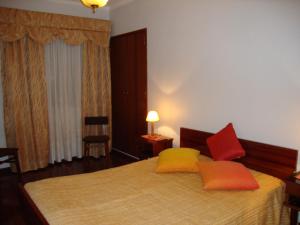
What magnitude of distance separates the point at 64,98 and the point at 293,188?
12.7 feet

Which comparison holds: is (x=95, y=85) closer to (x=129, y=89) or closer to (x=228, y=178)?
(x=129, y=89)

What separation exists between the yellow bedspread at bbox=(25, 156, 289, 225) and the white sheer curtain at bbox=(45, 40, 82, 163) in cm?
232

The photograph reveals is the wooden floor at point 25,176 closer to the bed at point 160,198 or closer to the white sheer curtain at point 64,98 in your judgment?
the white sheer curtain at point 64,98

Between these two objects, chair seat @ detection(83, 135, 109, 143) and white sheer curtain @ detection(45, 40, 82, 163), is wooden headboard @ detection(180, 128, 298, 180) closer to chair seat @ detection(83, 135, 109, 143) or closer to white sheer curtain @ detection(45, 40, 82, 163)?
chair seat @ detection(83, 135, 109, 143)

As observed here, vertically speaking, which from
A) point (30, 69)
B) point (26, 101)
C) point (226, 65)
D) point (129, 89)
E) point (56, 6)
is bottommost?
point (26, 101)

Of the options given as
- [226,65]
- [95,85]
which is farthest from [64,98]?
[226,65]

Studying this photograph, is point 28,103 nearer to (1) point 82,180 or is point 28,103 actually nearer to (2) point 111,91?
(2) point 111,91

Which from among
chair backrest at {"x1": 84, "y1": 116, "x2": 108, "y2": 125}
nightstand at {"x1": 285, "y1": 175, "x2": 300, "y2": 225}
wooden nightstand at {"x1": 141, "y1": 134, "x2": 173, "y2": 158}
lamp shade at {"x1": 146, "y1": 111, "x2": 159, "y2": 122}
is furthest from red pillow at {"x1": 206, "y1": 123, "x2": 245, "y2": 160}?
chair backrest at {"x1": 84, "y1": 116, "x2": 108, "y2": 125}

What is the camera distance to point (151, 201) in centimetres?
207

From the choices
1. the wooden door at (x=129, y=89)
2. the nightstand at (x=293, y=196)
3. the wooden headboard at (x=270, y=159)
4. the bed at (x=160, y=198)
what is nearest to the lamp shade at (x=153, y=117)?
the wooden door at (x=129, y=89)

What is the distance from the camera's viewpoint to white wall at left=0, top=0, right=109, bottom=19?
13.7 feet

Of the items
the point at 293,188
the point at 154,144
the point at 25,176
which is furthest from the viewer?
the point at 25,176

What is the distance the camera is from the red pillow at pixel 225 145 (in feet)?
8.97

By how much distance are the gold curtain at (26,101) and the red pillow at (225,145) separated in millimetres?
2860
